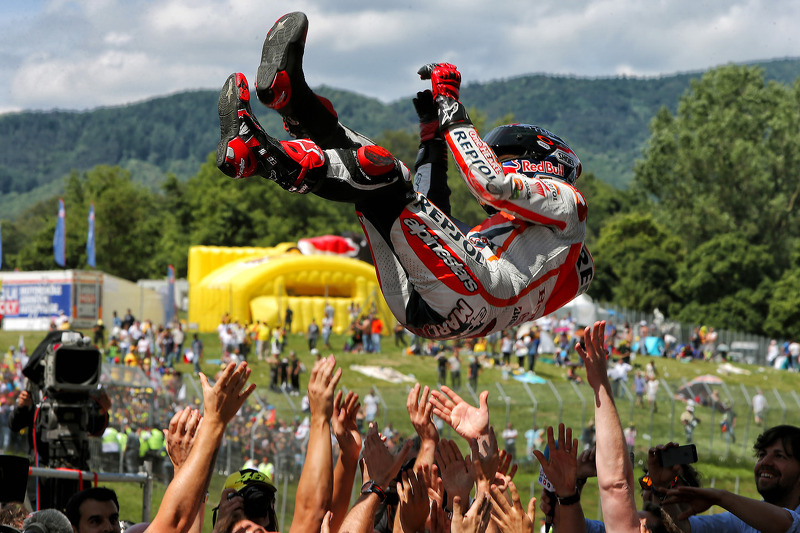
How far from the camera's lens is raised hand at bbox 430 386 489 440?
14.0 ft

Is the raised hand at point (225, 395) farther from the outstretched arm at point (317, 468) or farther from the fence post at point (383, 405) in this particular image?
the fence post at point (383, 405)

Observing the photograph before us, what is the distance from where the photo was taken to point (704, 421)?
20.2m

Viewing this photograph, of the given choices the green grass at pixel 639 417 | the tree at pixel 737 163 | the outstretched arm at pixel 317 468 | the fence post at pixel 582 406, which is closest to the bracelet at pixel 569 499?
the outstretched arm at pixel 317 468

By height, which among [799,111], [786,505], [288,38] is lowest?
[786,505]

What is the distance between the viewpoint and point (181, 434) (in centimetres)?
390

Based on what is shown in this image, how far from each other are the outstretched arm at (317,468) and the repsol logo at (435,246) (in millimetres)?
1008

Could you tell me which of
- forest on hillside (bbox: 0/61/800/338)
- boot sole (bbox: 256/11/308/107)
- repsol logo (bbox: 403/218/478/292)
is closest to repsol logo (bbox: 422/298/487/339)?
repsol logo (bbox: 403/218/478/292)

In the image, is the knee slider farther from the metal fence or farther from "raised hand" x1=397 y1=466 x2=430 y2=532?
the metal fence

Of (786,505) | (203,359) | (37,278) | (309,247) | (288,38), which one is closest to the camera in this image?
(288,38)

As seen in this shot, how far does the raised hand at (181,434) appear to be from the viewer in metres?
3.87

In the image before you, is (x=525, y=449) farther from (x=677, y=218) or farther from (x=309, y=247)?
(x=677, y=218)

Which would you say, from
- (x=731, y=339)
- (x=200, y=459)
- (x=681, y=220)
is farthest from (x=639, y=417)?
(x=681, y=220)

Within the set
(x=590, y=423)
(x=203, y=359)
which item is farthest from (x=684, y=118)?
(x=590, y=423)

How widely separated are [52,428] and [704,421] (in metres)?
16.1
